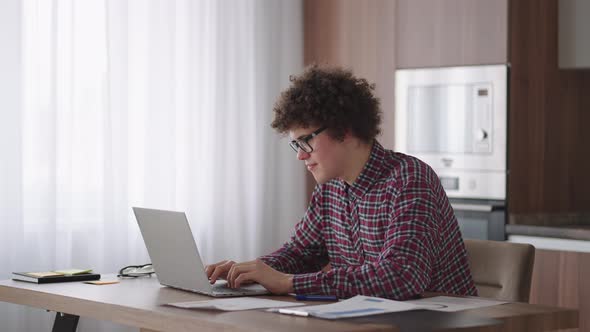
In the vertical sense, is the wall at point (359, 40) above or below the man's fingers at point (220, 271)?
above

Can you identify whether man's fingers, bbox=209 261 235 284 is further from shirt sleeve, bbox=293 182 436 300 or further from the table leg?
the table leg

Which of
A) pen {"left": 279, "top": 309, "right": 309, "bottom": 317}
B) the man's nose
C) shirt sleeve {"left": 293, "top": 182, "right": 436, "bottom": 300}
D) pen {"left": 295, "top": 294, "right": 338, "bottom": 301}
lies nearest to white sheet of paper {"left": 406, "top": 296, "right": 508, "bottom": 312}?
shirt sleeve {"left": 293, "top": 182, "right": 436, "bottom": 300}

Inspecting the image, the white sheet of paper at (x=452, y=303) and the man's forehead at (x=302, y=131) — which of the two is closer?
the white sheet of paper at (x=452, y=303)

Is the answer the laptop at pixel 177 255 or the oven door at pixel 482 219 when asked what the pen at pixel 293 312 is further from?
the oven door at pixel 482 219

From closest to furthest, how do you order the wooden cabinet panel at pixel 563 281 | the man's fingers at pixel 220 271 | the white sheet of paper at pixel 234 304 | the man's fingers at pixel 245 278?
the white sheet of paper at pixel 234 304, the man's fingers at pixel 245 278, the man's fingers at pixel 220 271, the wooden cabinet panel at pixel 563 281

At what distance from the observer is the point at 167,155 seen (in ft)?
13.9

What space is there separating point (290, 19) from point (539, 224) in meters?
1.67

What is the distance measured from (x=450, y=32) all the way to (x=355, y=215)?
1.87 m

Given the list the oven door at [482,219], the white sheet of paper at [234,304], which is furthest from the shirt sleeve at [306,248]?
the oven door at [482,219]

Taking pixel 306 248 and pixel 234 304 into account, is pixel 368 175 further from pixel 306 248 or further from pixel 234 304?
pixel 234 304

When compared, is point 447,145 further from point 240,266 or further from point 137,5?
point 240,266

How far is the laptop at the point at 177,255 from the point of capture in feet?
7.26

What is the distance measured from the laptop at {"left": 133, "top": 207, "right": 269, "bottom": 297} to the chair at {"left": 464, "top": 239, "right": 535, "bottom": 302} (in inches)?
→ 24.7

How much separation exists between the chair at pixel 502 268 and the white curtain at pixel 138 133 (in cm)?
189
